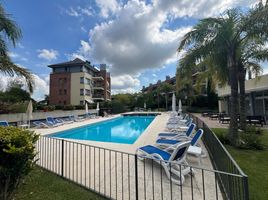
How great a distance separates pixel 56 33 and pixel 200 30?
11962mm

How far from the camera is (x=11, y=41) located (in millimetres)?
7465

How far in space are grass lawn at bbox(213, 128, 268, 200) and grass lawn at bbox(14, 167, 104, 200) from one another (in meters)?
3.68

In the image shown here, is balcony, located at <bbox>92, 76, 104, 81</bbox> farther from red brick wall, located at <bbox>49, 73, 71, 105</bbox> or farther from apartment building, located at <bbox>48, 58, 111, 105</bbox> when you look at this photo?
red brick wall, located at <bbox>49, 73, 71, 105</bbox>

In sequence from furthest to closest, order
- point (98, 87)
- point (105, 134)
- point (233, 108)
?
point (98, 87) → point (105, 134) → point (233, 108)

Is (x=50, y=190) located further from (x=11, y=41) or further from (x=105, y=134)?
(x=105, y=134)

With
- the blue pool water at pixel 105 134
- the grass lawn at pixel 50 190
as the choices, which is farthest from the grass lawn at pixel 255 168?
the blue pool water at pixel 105 134

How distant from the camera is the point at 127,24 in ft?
50.7

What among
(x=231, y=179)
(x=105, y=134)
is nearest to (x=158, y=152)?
(x=231, y=179)

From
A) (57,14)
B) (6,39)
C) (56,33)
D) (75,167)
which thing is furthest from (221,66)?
(56,33)

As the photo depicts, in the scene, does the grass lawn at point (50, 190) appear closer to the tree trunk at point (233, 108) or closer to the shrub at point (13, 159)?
the shrub at point (13, 159)

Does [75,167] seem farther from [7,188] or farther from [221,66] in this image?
[221,66]

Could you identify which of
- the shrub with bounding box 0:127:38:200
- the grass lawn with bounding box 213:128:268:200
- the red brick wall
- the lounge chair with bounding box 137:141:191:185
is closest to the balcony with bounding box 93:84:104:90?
the red brick wall

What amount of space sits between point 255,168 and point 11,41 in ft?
33.8

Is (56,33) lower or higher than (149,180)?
higher
